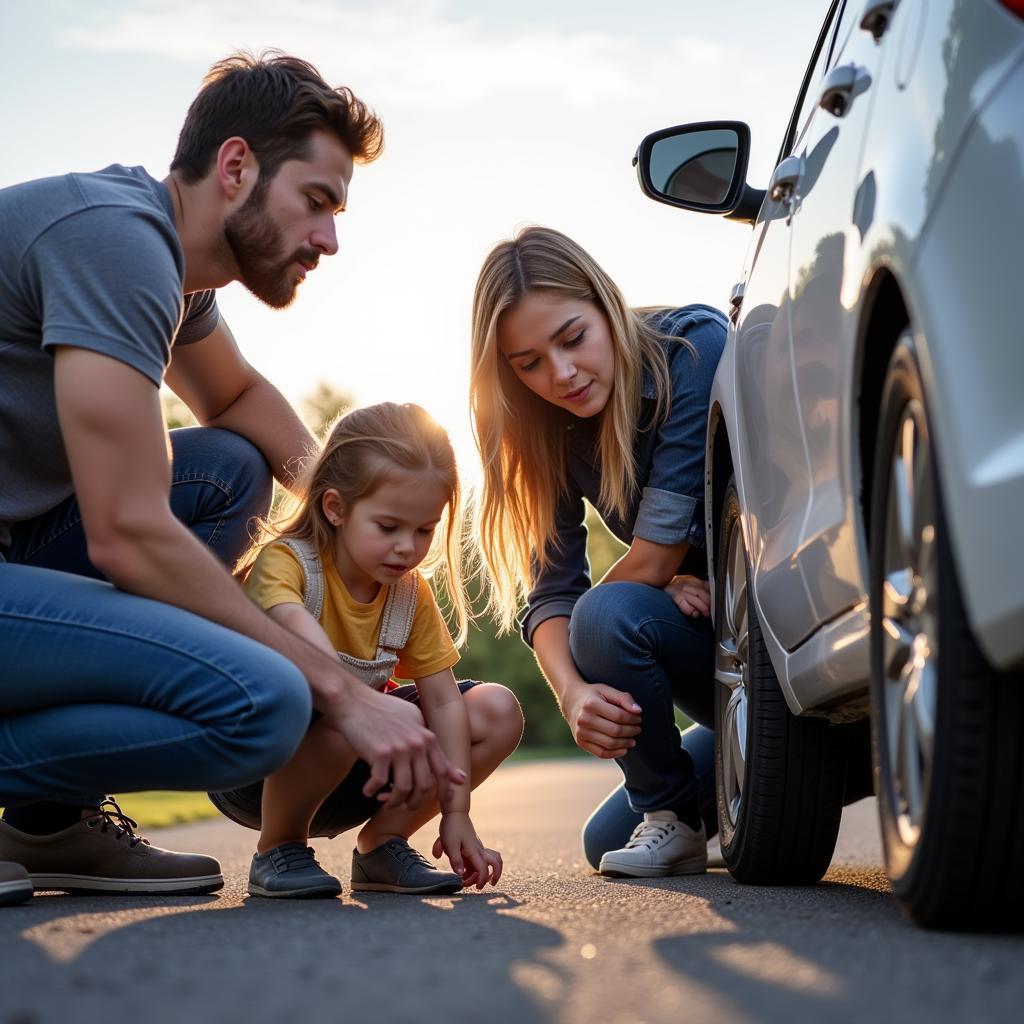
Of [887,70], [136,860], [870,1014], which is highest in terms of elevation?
[887,70]

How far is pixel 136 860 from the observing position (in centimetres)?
319

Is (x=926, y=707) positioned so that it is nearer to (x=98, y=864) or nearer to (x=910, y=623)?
(x=910, y=623)

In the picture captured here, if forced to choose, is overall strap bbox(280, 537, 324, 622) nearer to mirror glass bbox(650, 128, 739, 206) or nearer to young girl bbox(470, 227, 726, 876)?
young girl bbox(470, 227, 726, 876)

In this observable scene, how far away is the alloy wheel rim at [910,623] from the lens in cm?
171

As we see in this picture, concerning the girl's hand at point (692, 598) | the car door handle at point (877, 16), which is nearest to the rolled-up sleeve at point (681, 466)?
the girl's hand at point (692, 598)

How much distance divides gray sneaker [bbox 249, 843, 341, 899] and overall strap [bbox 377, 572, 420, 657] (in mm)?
532

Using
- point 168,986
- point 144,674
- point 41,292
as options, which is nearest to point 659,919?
point 168,986

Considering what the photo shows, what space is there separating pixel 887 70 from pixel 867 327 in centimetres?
38

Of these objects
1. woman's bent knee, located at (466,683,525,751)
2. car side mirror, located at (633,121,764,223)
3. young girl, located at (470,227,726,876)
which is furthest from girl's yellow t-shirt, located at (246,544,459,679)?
car side mirror, located at (633,121,764,223)

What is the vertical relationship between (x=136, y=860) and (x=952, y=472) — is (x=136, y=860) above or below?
below

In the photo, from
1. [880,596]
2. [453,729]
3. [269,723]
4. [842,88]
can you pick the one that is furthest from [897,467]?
[453,729]

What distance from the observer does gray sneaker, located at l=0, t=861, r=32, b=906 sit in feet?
8.70

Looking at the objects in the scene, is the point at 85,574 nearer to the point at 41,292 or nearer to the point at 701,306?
the point at 41,292

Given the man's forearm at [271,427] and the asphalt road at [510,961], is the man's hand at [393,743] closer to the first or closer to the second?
the asphalt road at [510,961]
